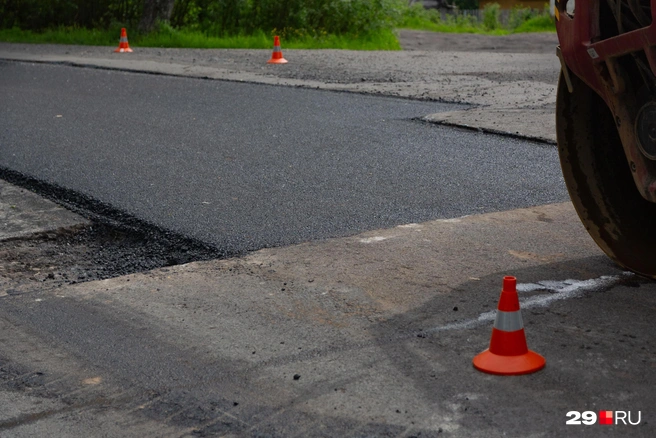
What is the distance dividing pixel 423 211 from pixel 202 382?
2.69 meters

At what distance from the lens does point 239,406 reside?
3.05m

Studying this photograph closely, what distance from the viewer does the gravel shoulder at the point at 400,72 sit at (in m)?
9.39

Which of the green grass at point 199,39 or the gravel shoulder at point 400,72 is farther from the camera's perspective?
the green grass at point 199,39

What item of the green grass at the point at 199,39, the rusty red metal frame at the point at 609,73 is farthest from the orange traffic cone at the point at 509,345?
the green grass at the point at 199,39

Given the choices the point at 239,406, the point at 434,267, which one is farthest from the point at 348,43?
the point at 239,406

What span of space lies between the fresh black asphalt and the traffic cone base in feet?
6.25

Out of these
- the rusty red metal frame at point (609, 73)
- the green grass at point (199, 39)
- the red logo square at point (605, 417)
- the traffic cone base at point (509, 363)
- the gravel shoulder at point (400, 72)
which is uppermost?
the rusty red metal frame at point (609, 73)

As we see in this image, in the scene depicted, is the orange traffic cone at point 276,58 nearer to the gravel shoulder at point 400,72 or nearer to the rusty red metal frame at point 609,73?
the gravel shoulder at point 400,72

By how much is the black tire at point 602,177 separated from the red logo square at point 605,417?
134 cm

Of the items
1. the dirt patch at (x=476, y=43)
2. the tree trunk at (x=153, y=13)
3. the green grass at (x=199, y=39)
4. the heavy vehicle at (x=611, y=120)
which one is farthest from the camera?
the dirt patch at (x=476, y=43)

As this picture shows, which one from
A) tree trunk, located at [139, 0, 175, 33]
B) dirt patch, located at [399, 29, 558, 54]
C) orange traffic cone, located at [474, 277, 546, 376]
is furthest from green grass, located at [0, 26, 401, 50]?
orange traffic cone, located at [474, 277, 546, 376]

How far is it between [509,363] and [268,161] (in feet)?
14.1

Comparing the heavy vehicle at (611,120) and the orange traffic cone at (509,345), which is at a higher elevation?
the heavy vehicle at (611,120)

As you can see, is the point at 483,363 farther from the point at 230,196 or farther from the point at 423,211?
the point at 230,196
